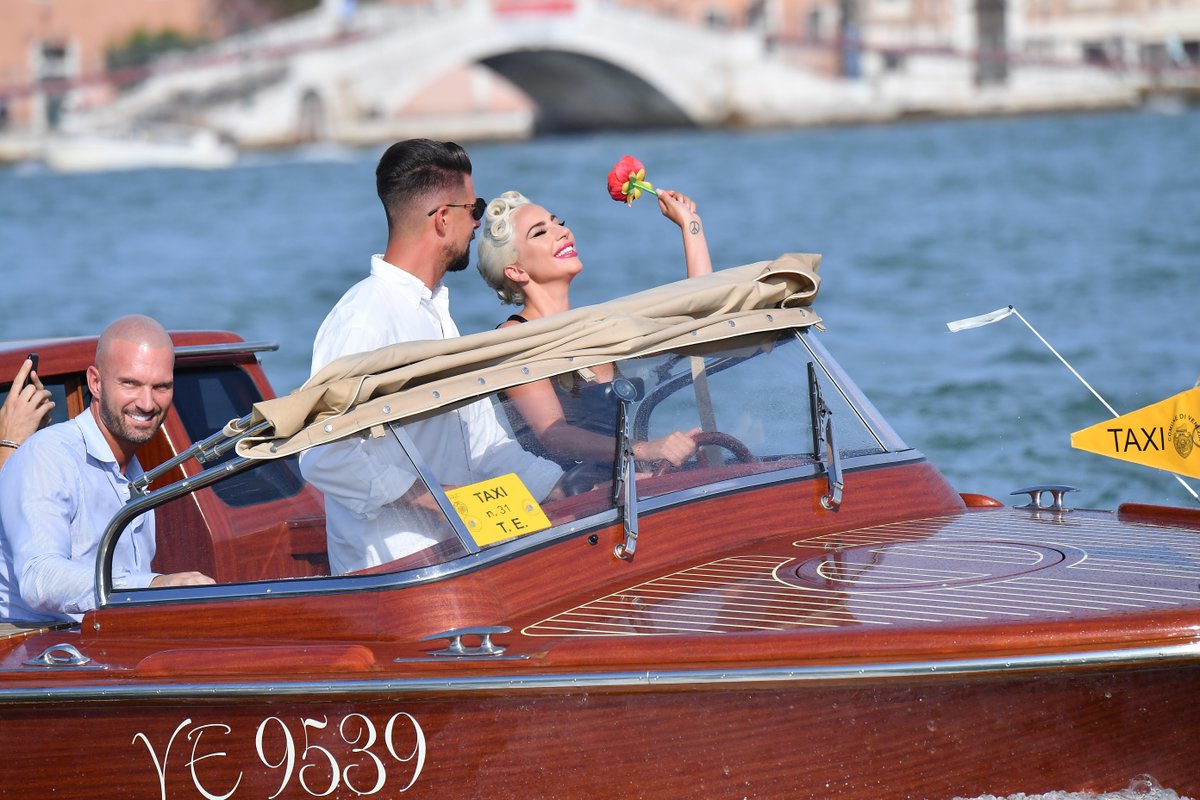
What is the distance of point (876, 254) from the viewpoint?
19438 millimetres

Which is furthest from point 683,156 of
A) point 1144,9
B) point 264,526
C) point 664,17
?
point 264,526

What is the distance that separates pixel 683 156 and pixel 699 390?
3309cm

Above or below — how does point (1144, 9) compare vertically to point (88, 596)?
above

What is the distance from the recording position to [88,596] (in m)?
3.72

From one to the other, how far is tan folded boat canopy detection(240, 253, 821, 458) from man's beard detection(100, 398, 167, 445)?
0.41m

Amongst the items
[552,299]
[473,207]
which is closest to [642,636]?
[552,299]

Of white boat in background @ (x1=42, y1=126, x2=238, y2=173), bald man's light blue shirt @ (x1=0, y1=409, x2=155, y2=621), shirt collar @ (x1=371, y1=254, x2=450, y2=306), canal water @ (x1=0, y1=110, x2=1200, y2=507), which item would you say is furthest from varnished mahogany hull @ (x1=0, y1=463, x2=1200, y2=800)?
white boat in background @ (x1=42, y1=126, x2=238, y2=173)

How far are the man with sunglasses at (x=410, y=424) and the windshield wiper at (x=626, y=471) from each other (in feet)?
0.48

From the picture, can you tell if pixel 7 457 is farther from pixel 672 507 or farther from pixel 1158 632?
pixel 1158 632

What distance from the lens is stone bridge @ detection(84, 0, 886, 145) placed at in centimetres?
4600

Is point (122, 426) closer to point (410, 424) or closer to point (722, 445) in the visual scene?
point (410, 424)

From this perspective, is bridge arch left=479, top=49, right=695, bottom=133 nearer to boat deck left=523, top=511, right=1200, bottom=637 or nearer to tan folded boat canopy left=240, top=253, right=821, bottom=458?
tan folded boat canopy left=240, top=253, right=821, bottom=458

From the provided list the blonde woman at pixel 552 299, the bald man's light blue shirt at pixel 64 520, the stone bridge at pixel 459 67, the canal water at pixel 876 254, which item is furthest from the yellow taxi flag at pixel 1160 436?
the stone bridge at pixel 459 67

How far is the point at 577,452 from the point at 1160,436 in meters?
1.19
